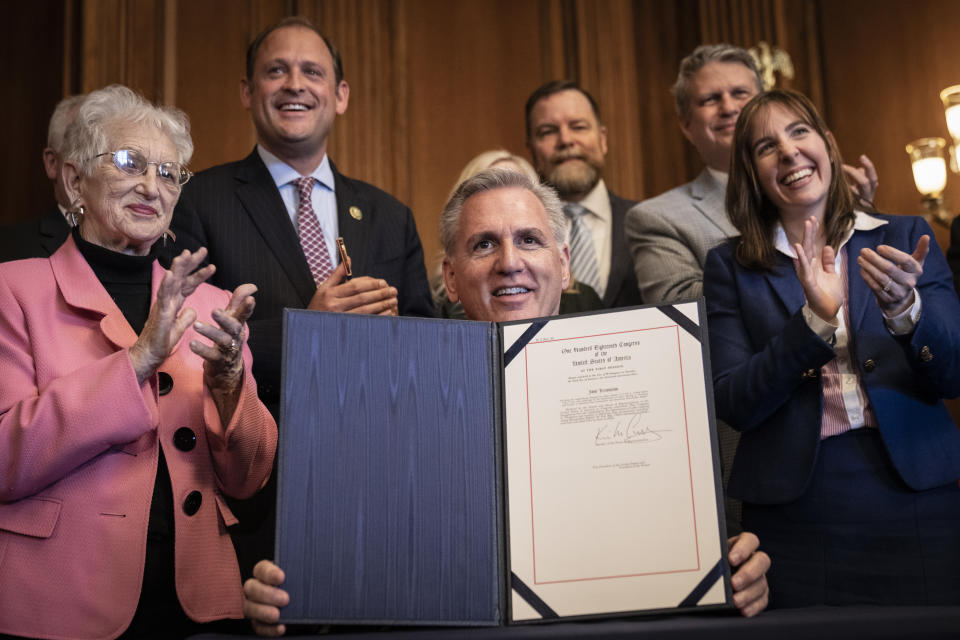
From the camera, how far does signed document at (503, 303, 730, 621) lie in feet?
4.57

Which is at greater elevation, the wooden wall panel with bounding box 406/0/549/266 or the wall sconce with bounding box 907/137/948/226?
the wooden wall panel with bounding box 406/0/549/266

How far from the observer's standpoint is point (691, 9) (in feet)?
17.4

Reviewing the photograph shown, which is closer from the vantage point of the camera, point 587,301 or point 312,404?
point 312,404

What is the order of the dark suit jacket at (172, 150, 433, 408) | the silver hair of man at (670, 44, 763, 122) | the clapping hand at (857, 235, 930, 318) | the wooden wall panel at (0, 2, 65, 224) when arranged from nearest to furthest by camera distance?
the clapping hand at (857, 235, 930, 318), the dark suit jacket at (172, 150, 433, 408), the silver hair of man at (670, 44, 763, 122), the wooden wall panel at (0, 2, 65, 224)

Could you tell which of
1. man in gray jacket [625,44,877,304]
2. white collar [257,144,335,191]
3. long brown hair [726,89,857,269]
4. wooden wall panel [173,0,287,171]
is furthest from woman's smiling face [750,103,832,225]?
wooden wall panel [173,0,287,171]

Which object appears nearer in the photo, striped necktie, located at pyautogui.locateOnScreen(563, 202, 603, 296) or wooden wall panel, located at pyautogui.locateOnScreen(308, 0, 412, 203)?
striped necktie, located at pyautogui.locateOnScreen(563, 202, 603, 296)

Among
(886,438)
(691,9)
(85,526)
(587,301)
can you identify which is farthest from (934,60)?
(85,526)

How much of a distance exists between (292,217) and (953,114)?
9.73 feet

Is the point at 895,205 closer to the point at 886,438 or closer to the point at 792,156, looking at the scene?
the point at 792,156

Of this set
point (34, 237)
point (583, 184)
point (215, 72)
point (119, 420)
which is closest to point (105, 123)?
point (119, 420)

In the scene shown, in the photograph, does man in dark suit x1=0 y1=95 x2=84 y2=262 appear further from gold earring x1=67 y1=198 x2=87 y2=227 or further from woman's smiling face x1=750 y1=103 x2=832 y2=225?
woman's smiling face x1=750 y1=103 x2=832 y2=225

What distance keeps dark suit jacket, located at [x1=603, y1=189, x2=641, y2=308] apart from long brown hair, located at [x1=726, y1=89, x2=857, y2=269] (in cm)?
79

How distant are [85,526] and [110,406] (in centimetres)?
22
